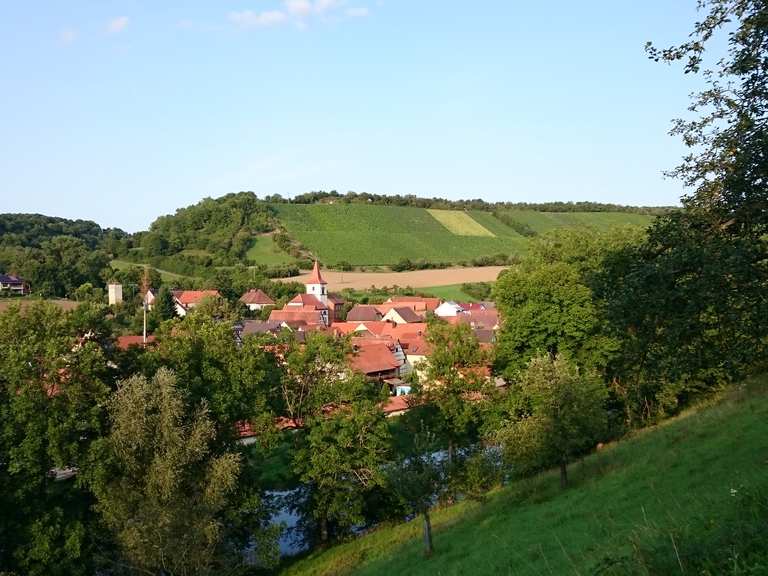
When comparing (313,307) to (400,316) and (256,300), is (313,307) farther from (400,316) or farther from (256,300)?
(400,316)

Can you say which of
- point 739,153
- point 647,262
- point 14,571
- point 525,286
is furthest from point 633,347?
point 525,286

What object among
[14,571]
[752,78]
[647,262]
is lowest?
[14,571]

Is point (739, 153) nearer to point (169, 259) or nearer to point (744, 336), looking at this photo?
point (744, 336)

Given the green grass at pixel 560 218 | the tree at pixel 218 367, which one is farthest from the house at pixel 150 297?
the green grass at pixel 560 218

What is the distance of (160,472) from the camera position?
20.8 metres

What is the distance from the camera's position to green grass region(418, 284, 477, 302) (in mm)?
110350

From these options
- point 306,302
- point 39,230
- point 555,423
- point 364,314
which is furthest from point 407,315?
point 39,230

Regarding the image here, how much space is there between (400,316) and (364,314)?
6.17 metres

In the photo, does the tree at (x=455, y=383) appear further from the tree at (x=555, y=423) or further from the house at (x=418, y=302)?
the house at (x=418, y=302)

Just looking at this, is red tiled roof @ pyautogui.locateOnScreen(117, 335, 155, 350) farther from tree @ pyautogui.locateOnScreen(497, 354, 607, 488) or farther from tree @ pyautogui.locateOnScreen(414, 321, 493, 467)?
tree @ pyautogui.locateOnScreen(497, 354, 607, 488)

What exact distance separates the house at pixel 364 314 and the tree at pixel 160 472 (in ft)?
224

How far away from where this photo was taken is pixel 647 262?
1151 cm

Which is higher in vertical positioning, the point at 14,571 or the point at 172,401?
the point at 172,401

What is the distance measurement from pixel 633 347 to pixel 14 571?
19115mm
